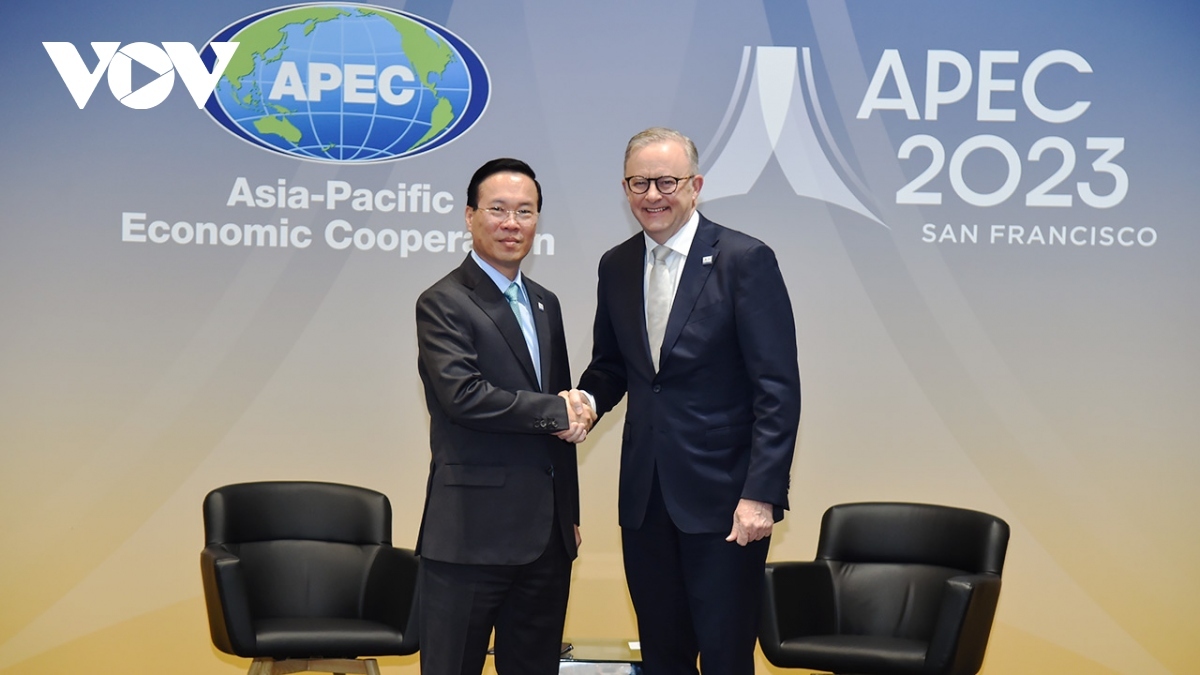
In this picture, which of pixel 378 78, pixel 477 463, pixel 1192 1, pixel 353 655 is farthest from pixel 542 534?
pixel 1192 1

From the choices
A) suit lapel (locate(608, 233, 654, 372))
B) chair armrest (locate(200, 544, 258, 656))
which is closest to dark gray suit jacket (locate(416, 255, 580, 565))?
suit lapel (locate(608, 233, 654, 372))

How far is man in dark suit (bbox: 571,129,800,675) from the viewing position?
9.78 ft

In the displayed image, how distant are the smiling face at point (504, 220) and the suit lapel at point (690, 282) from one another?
1.52 ft

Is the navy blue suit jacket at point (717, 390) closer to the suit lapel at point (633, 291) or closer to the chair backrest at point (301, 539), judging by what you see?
the suit lapel at point (633, 291)

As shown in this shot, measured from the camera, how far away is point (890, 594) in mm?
Result: 4402

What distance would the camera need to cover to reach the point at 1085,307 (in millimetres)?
4941

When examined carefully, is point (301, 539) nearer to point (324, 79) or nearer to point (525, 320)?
point (525, 320)

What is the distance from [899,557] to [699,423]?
5.96ft

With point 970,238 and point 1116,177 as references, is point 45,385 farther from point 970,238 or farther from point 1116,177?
point 1116,177

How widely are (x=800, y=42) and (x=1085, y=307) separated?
1739mm

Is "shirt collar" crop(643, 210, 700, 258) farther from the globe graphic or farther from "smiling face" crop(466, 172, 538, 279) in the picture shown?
the globe graphic

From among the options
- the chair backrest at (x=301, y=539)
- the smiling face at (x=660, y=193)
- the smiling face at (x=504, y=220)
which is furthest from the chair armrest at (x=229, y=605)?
the smiling face at (x=660, y=193)

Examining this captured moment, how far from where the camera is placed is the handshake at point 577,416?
10.2 ft

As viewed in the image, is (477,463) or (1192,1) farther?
(1192,1)
